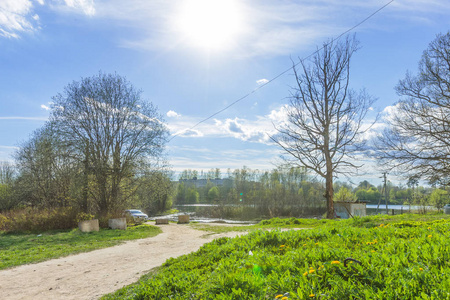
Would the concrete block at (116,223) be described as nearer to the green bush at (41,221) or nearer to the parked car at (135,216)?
the green bush at (41,221)

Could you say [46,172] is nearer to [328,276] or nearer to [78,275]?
[78,275]

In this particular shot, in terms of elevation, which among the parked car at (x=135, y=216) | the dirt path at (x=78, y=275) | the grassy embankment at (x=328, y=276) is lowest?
the parked car at (x=135, y=216)

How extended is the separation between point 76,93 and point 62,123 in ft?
7.91

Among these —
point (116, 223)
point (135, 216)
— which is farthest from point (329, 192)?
point (135, 216)

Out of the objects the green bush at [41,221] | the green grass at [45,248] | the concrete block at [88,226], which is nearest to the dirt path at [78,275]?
the green grass at [45,248]

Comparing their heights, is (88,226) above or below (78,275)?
below

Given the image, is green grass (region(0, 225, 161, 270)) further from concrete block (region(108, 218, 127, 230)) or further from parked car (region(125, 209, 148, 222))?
parked car (region(125, 209, 148, 222))

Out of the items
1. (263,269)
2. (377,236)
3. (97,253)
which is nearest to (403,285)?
(263,269)

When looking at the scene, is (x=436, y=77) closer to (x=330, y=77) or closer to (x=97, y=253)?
(x=330, y=77)

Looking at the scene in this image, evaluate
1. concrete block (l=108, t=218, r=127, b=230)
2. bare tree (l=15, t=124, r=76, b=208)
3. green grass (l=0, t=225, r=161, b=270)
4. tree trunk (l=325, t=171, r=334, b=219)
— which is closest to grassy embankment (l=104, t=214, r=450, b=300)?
green grass (l=0, t=225, r=161, b=270)

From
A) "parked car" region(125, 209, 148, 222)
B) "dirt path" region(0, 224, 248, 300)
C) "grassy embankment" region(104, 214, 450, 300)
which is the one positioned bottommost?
"parked car" region(125, 209, 148, 222)

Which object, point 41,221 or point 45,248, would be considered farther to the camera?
point 41,221

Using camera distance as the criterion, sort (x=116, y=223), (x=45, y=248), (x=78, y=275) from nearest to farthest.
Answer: (x=78, y=275)
(x=45, y=248)
(x=116, y=223)

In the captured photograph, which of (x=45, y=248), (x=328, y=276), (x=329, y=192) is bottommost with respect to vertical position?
(x=45, y=248)
